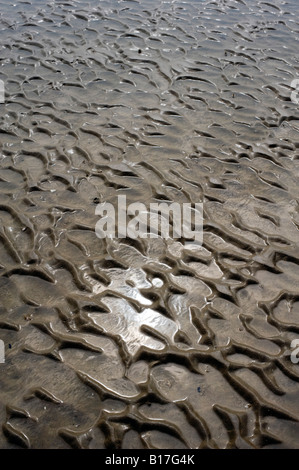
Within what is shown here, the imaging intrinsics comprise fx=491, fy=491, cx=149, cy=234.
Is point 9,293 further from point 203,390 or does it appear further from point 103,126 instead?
point 103,126

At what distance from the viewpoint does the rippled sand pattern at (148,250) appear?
10.8 feet

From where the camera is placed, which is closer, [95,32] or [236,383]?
[236,383]

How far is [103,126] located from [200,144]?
1.27 meters

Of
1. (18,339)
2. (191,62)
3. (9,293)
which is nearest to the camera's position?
(18,339)

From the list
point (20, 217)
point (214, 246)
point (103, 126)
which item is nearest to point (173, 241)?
point (214, 246)

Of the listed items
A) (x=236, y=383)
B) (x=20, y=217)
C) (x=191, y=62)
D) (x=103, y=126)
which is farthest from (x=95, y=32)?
(x=236, y=383)

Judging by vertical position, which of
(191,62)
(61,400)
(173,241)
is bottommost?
(61,400)

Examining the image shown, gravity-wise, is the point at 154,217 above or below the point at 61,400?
above

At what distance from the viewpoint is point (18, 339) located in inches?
145

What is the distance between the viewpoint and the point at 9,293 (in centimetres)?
406

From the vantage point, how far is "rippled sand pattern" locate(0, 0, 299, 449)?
3307 mm

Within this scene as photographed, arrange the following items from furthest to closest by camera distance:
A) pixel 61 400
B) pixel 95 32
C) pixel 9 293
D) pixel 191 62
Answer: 1. pixel 95 32
2. pixel 191 62
3. pixel 9 293
4. pixel 61 400

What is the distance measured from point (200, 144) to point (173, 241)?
1.82m

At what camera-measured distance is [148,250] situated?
14.8 feet
